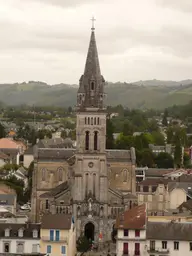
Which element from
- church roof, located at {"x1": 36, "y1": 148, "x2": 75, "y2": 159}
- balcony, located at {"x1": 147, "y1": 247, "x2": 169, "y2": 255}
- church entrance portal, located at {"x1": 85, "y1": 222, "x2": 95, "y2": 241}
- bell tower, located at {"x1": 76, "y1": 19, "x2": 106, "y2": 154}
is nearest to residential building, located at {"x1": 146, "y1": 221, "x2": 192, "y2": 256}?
balcony, located at {"x1": 147, "y1": 247, "x2": 169, "y2": 255}

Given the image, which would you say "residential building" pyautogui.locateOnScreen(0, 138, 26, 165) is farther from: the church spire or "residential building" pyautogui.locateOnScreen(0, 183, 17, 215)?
the church spire

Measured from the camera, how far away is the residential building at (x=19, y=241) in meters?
60.3

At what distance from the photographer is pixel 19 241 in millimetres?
60375

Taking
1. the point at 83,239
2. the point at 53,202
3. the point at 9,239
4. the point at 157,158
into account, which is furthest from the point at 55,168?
the point at 157,158

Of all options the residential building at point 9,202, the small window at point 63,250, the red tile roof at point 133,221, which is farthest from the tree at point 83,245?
the residential building at point 9,202

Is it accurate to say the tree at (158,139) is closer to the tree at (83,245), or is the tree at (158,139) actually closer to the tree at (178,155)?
the tree at (178,155)

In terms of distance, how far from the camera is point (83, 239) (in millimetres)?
69875

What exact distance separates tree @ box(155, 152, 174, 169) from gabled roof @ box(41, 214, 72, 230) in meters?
69.0

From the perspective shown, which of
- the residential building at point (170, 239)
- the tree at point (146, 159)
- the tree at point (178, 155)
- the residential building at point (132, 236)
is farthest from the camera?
the tree at point (178, 155)

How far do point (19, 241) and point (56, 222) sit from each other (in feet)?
13.1

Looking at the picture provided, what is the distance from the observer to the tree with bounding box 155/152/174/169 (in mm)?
131500

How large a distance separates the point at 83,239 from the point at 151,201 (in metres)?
20.9

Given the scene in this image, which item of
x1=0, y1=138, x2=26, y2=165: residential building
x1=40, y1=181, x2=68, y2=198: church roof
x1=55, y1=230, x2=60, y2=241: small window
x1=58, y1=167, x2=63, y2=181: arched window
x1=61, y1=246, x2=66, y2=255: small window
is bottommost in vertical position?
x1=61, y1=246, x2=66, y2=255: small window

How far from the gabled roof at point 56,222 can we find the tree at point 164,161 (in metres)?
69.0
